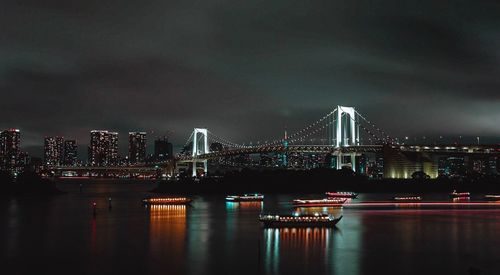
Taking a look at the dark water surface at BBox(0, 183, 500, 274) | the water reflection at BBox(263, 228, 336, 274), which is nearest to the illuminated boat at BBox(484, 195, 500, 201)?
the dark water surface at BBox(0, 183, 500, 274)

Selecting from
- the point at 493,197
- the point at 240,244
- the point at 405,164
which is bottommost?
the point at 240,244

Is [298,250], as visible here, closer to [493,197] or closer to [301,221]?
[301,221]

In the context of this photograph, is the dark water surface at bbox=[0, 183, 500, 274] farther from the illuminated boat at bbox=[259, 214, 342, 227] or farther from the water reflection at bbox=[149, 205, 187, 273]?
the illuminated boat at bbox=[259, 214, 342, 227]

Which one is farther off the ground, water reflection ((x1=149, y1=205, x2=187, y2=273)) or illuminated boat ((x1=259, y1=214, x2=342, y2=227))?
illuminated boat ((x1=259, y1=214, x2=342, y2=227))

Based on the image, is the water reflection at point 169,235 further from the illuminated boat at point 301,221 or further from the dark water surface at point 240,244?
the illuminated boat at point 301,221

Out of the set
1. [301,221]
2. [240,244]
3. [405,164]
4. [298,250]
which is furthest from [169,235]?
[405,164]

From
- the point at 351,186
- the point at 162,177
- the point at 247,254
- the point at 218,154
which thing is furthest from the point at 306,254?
the point at 162,177
